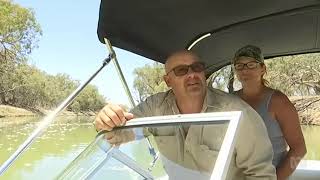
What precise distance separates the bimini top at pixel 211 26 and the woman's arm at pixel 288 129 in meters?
0.62

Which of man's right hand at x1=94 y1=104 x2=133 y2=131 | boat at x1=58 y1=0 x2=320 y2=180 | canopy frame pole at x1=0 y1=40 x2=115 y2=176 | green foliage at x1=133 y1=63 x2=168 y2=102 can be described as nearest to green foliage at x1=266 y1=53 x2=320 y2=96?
boat at x1=58 y1=0 x2=320 y2=180

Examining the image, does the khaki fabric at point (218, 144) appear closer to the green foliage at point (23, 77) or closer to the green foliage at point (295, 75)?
the green foliage at point (295, 75)

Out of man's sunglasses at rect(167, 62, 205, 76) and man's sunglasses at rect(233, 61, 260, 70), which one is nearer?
man's sunglasses at rect(167, 62, 205, 76)

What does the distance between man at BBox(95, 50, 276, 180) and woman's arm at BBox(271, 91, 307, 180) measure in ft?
2.42

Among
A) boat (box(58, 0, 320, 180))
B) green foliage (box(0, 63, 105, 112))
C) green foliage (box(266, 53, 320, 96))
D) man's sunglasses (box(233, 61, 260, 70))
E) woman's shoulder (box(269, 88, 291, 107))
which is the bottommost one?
woman's shoulder (box(269, 88, 291, 107))

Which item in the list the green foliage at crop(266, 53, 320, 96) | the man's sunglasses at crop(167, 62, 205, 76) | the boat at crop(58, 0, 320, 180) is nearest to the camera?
the man's sunglasses at crop(167, 62, 205, 76)

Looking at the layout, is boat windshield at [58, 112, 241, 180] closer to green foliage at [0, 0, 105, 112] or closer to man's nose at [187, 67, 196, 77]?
man's nose at [187, 67, 196, 77]

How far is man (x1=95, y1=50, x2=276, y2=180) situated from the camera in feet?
5.09

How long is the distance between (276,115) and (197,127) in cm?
122

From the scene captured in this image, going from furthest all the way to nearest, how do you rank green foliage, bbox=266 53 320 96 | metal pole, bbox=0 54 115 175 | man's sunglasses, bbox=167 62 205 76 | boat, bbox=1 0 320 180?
1. green foliage, bbox=266 53 320 96
2. man's sunglasses, bbox=167 62 205 76
3. metal pole, bbox=0 54 115 175
4. boat, bbox=1 0 320 180

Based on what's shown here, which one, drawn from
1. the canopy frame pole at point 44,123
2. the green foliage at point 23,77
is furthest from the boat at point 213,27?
the green foliage at point 23,77

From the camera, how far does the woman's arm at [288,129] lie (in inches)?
102

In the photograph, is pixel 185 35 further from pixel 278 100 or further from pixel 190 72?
pixel 190 72

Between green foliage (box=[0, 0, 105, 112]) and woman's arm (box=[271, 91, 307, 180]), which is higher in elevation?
green foliage (box=[0, 0, 105, 112])
